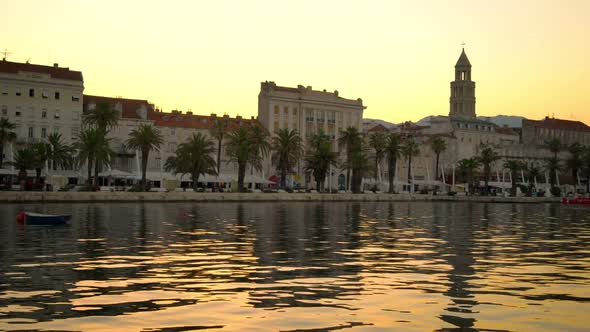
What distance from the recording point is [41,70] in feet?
389

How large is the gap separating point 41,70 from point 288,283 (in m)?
107

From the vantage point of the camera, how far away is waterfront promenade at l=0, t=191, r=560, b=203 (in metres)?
83.0

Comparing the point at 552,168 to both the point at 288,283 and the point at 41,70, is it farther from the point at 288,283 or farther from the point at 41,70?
the point at 288,283

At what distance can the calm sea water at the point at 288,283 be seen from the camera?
15.0 meters

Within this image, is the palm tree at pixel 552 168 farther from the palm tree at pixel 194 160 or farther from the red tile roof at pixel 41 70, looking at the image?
the red tile roof at pixel 41 70

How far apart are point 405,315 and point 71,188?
8970 cm

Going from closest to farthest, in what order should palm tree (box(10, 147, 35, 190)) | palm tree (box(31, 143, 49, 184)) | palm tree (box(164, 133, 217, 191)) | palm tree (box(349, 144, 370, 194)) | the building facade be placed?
palm tree (box(10, 147, 35, 190)) → palm tree (box(31, 143, 49, 184)) → palm tree (box(164, 133, 217, 191)) → the building facade → palm tree (box(349, 144, 370, 194))

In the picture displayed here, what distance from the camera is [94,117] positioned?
101250 mm

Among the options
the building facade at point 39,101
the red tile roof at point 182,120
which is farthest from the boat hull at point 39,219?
the red tile roof at point 182,120

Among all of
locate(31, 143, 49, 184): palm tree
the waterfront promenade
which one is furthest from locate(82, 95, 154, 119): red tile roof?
the waterfront promenade

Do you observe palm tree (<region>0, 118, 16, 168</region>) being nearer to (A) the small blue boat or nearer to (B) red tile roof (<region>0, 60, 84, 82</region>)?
(B) red tile roof (<region>0, 60, 84, 82</region>)

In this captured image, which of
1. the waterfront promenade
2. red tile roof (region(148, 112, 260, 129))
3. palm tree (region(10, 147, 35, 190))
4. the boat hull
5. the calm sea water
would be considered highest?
red tile roof (region(148, 112, 260, 129))

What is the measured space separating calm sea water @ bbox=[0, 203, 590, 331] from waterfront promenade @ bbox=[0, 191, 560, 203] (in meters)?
47.3

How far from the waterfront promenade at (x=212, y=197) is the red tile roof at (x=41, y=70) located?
34682mm
